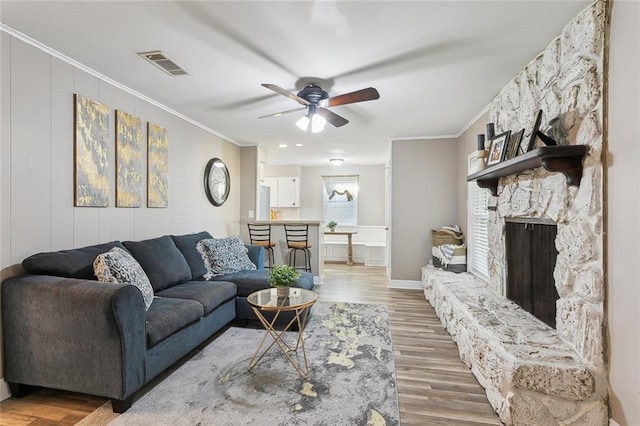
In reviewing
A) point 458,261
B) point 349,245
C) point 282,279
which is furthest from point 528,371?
point 349,245

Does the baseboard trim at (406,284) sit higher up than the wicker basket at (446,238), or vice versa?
the wicker basket at (446,238)

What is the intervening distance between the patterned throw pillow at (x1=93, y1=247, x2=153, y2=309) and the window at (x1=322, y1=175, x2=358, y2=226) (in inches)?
244

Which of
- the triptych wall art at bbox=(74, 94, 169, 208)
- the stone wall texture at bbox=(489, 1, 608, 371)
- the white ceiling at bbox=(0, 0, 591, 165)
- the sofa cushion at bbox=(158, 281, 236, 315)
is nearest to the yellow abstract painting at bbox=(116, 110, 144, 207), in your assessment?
the triptych wall art at bbox=(74, 94, 169, 208)

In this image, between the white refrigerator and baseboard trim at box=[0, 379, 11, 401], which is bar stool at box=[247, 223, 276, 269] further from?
baseboard trim at box=[0, 379, 11, 401]

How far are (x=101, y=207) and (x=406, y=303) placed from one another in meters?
3.92

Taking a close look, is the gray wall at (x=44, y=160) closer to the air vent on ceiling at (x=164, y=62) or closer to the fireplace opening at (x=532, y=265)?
the air vent on ceiling at (x=164, y=62)

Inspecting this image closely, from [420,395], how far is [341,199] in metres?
6.55

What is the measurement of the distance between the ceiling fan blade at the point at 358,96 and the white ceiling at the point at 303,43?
26 cm

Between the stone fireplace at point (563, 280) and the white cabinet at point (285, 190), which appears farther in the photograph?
the white cabinet at point (285, 190)

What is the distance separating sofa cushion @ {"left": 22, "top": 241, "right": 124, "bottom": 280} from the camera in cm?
222

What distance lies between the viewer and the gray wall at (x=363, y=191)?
8.27 m

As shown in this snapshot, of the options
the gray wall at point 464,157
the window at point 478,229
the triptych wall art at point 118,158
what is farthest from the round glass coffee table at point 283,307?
the gray wall at point 464,157

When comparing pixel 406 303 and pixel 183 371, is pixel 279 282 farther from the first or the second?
pixel 406 303

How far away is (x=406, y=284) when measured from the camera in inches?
209
